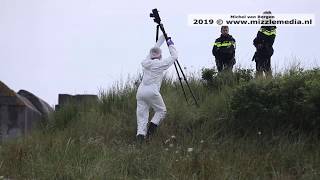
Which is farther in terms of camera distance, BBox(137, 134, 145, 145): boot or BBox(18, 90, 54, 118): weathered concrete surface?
BBox(18, 90, 54, 118): weathered concrete surface

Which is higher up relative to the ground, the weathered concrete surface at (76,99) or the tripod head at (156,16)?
the tripod head at (156,16)

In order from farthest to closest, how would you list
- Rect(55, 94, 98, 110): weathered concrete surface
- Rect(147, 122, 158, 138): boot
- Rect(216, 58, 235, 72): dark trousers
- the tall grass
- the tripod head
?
1. Rect(216, 58, 235, 72): dark trousers
2. Rect(55, 94, 98, 110): weathered concrete surface
3. the tripod head
4. Rect(147, 122, 158, 138): boot
5. the tall grass

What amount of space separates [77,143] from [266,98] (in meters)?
3.81

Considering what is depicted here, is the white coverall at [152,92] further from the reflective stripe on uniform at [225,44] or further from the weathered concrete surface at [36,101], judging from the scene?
the weathered concrete surface at [36,101]

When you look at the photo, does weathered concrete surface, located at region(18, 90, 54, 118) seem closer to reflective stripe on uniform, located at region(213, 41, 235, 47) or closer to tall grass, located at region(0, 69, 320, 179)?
tall grass, located at region(0, 69, 320, 179)

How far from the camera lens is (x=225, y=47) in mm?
16250

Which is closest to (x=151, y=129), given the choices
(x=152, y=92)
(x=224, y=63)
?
(x=152, y=92)

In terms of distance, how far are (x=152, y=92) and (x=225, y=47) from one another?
337 centimetres

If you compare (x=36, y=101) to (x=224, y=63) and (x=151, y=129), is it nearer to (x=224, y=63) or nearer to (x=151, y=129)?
(x=151, y=129)

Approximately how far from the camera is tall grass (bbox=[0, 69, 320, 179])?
448 inches

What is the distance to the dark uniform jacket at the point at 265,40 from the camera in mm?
16266

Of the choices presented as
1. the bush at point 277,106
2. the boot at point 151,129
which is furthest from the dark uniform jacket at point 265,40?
the boot at point 151,129

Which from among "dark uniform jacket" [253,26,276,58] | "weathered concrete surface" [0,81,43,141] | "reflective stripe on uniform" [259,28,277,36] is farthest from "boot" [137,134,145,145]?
"reflective stripe on uniform" [259,28,277,36]

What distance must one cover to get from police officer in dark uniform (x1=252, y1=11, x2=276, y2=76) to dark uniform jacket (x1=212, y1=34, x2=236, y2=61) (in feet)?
2.02
